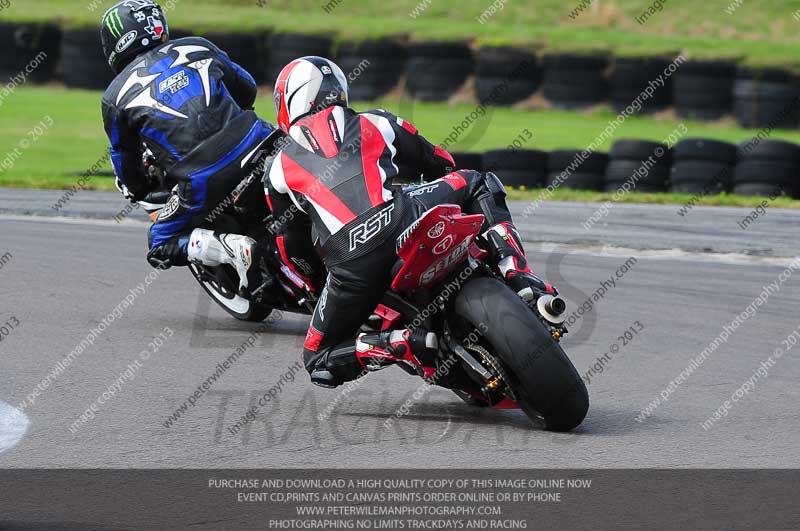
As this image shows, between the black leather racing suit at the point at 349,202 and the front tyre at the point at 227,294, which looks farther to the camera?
the front tyre at the point at 227,294

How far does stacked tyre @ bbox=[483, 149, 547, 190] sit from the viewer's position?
1420 centimetres

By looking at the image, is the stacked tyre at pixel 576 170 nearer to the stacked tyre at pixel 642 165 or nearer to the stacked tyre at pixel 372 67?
the stacked tyre at pixel 642 165

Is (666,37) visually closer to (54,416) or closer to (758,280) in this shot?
(758,280)

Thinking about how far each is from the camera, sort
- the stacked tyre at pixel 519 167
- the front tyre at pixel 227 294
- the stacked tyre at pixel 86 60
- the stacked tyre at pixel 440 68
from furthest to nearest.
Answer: the stacked tyre at pixel 86 60
the stacked tyre at pixel 440 68
the stacked tyre at pixel 519 167
the front tyre at pixel 227 294

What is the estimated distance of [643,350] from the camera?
682cm

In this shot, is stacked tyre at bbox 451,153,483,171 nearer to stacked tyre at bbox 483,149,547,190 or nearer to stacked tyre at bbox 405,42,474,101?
stacked tyre at bbox 483,149,547,190

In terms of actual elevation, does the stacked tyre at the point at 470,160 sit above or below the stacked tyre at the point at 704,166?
below

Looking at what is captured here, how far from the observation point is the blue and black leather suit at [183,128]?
286 inches

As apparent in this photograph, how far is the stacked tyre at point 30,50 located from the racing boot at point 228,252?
58.4ft

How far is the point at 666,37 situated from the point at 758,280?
18.0 meters

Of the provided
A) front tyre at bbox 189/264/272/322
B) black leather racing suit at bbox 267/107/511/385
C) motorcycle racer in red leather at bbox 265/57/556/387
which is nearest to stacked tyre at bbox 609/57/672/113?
front tyre at bbox 189/264/272/322

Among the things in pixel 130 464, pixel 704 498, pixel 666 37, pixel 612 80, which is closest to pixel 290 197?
pixel 130 464

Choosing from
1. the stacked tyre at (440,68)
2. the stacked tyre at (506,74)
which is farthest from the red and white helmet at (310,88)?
the stacked tyre at (440,68)

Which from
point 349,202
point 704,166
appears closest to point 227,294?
point 349,202
